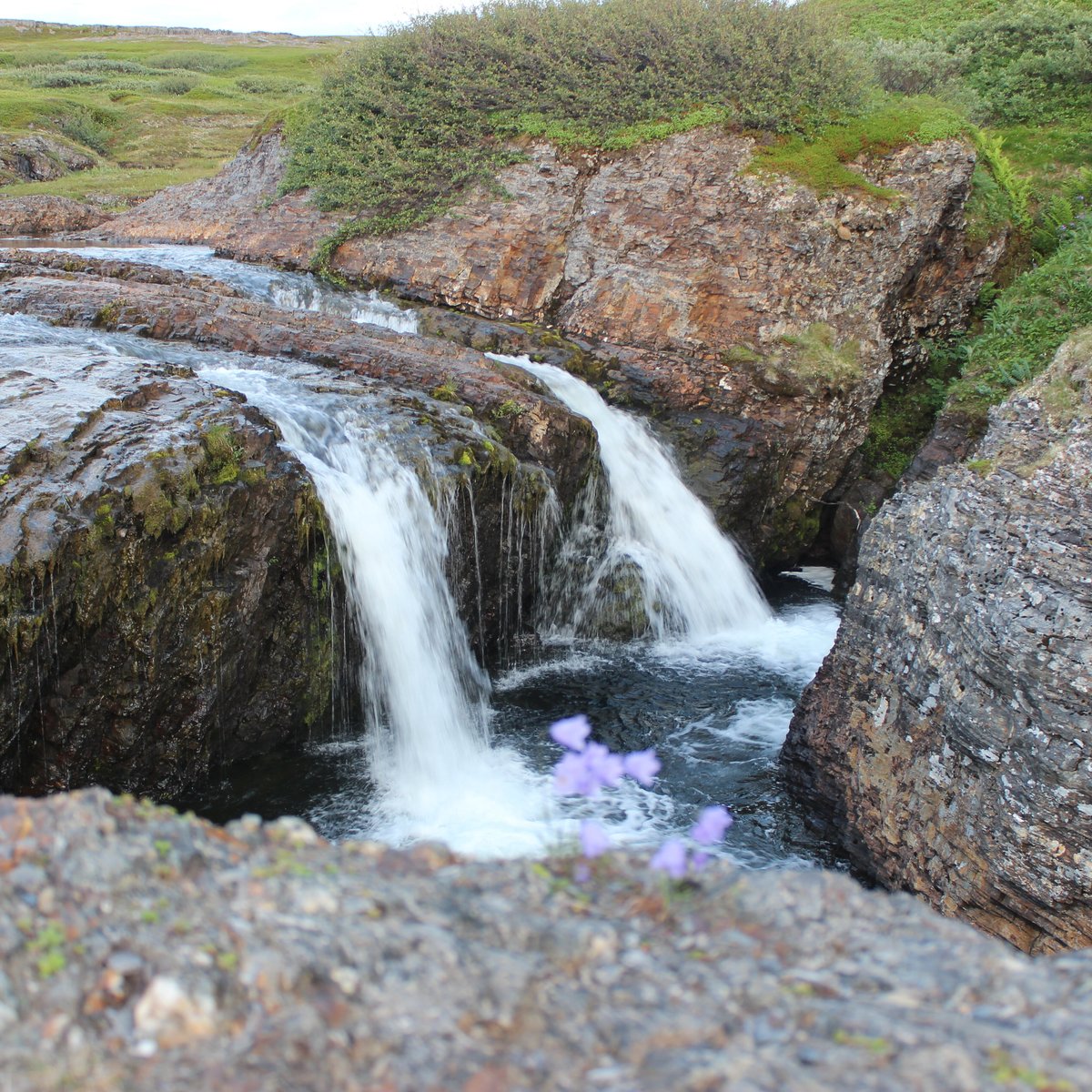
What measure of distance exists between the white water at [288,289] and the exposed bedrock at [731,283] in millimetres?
849

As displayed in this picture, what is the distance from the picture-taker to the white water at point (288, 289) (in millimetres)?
13297

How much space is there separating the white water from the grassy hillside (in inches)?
251

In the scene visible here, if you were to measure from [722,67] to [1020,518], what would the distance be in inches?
465

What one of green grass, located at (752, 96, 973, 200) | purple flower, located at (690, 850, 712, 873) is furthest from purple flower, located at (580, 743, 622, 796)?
green grass, located at (752, 96, 973, 200)

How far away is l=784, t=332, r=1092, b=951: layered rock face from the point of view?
5.16 metres

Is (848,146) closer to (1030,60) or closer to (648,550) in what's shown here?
(648,550)

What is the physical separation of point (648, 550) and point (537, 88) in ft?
31.1

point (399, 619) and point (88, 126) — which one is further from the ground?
point (88, 126)

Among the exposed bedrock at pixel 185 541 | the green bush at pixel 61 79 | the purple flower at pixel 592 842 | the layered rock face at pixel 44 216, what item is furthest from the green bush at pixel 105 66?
the purple flower at pixel 592 842

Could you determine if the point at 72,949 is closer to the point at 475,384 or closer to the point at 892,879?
the point at 892,879

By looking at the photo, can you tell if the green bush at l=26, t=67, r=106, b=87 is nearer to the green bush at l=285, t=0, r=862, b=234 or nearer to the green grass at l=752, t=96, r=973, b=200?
the green bush at l=285, t=0, r=862, b=234

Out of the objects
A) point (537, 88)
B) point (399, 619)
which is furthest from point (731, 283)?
point (399, 619)

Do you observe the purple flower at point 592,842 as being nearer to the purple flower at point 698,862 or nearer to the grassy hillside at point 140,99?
the purple flower at point 698,862

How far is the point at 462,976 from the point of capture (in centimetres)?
242
